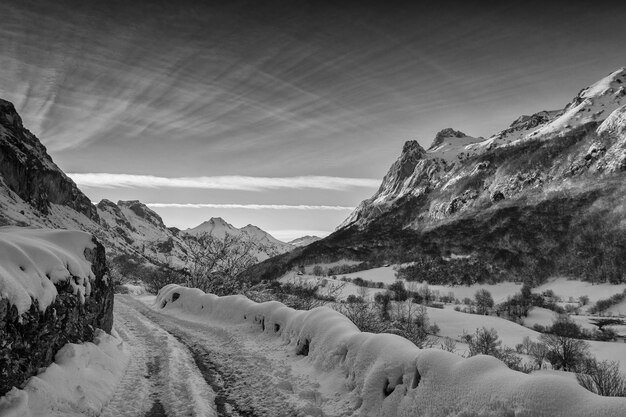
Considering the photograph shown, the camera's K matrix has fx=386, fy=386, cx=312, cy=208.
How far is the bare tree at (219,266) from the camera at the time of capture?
1166 inches

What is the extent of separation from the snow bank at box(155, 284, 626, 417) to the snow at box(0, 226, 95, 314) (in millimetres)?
5847

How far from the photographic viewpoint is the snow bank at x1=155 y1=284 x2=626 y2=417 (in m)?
4.54

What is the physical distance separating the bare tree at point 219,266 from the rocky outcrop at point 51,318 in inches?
727

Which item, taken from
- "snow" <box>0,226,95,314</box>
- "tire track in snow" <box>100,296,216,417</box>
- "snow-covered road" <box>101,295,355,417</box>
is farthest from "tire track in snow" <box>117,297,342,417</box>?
"snow" <box>0,226,95,314</box>

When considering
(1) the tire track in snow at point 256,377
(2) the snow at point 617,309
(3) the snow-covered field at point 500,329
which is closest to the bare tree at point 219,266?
(1) the tire track in snow at point 256,377

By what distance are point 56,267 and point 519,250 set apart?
191 m

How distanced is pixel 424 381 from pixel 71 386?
622cm

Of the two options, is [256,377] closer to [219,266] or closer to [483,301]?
[219,266]

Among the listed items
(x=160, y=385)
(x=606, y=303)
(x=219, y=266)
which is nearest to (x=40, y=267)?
(x=160, y=385)

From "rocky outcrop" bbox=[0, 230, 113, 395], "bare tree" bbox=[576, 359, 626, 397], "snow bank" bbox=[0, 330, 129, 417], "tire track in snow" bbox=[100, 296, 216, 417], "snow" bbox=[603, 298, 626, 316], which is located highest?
"rocky outcrop" bbox=[0, 230, 113, 395]

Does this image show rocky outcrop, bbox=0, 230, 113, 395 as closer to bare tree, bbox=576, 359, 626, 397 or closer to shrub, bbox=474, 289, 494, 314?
bare tree, bbox=576, 359, 626, 397

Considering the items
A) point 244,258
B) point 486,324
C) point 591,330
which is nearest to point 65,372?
point 244,258

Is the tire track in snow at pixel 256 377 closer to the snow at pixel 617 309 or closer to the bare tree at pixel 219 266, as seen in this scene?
the bare tree at pixel 219 266

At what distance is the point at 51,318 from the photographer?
7.48m
